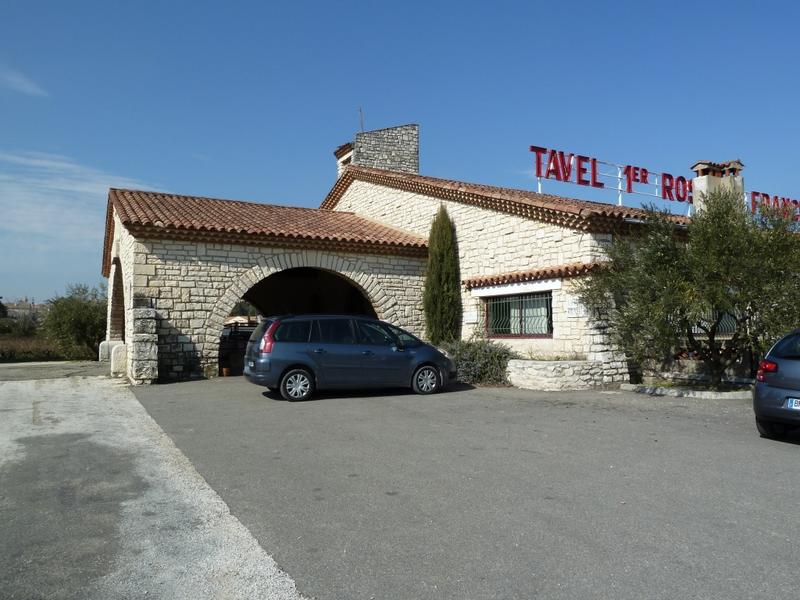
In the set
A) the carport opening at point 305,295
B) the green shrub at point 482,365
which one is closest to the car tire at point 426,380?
the green shrub at point 482,365

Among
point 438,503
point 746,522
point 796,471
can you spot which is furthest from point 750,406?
point 438,503

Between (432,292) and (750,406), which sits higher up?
(432,292)

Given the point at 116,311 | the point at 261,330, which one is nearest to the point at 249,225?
the point at 261,330

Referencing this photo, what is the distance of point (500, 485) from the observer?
5.16 metres

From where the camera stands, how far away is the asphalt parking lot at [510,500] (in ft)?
11.1

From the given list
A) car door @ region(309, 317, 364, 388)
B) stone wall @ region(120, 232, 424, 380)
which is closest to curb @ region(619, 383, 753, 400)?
car door @ region(309, 317, 364, 388)

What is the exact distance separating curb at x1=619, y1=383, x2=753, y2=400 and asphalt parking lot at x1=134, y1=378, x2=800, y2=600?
1.61 metres

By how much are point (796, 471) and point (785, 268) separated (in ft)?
17.6

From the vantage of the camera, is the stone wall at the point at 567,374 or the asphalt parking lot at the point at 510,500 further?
the stone wall at the point at 567,374

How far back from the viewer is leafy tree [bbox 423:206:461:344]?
Result: 51.2 ft

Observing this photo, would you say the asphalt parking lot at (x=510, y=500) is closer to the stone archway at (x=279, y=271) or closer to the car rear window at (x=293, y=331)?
the car rear window at (x=293, y=331)

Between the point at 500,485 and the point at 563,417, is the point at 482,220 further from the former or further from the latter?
the point at 500,485

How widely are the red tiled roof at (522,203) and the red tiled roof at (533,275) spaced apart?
0.78 metres

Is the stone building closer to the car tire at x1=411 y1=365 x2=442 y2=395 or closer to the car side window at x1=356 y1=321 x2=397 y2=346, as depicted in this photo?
the car tire at x1=411 y1=365 x2=442 y2=395
